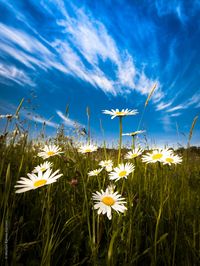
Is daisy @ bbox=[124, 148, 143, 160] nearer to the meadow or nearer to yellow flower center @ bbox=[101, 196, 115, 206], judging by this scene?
the meadow

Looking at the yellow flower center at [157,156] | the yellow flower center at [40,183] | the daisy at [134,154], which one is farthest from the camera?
the daisy at [134,154]

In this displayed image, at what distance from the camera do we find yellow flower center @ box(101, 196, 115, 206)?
1424 mm

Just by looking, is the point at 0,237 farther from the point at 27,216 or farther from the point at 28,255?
the point at 27,216

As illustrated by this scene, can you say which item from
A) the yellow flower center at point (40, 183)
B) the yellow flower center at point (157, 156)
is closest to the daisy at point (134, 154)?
the yellow flower center at point (157, 156)

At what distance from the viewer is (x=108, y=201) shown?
1.45 meters

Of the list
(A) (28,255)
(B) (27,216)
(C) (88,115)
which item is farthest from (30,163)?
(A) (28,255)

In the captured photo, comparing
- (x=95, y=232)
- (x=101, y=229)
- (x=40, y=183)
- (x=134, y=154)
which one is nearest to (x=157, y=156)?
(x=134, y=154)

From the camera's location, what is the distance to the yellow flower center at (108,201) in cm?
142

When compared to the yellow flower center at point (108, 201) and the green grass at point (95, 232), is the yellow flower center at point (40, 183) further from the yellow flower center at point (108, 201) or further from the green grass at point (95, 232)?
the yellow flower center at point (108, 201)

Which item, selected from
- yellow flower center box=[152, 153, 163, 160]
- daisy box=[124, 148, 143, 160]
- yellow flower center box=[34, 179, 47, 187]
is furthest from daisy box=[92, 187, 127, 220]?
daisy box=[124, 148, 143, 160]

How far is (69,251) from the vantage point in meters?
1.66

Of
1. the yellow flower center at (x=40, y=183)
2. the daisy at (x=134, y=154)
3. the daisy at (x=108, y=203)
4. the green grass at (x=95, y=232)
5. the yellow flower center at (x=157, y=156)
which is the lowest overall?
the green grass at (x=95, y=232)

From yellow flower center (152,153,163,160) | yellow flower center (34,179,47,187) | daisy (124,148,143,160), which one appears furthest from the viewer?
daisy (124,148,143,160)

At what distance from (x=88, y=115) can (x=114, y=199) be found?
1.55 metres
